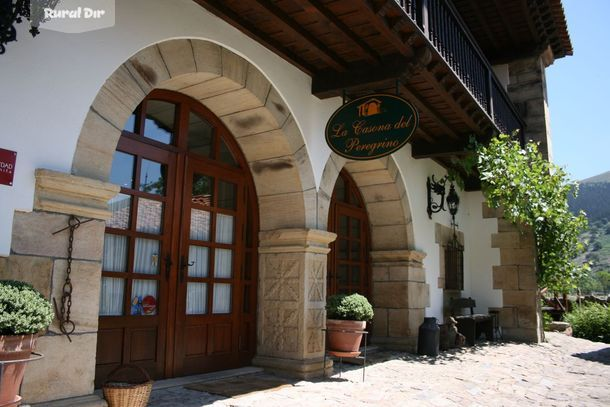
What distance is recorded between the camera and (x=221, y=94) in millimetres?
4730

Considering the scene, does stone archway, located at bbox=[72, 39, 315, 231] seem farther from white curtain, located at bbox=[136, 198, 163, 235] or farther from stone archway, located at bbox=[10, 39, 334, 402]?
white curtain, located at bbox=[136, 198, 163, 235]

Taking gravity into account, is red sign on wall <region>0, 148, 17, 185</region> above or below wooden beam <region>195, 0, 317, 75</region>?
below

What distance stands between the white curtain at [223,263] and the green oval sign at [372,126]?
1.45 metres

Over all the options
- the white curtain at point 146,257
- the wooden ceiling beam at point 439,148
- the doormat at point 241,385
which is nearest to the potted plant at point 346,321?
the doormat at point 241,385

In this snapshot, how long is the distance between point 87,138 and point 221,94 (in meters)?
1.70

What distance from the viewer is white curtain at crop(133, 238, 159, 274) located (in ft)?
14.1

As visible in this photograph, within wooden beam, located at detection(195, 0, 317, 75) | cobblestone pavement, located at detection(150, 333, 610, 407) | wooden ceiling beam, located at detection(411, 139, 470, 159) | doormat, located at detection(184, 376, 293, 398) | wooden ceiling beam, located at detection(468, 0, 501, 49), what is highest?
wooden ceiling beam, located at detection(468, 0, 501, 49)

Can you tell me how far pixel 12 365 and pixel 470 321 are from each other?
7.13 meters

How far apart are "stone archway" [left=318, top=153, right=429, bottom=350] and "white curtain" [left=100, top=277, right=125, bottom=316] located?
3.76m

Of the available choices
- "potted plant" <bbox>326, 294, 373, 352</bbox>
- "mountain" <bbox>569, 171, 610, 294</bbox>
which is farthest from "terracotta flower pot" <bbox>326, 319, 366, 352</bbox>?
"mountain" <bbox>569, 171, 610, 294</bbox>

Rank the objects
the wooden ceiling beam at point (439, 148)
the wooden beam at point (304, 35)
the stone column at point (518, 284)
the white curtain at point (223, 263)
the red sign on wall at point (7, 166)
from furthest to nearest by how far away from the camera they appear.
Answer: the stone column at point (518, 284)
the wooden ceiling beam at point (439, 148)
the white curtain at point (223, 263)
the wooden beam at point (304, 35)
the red sign on wall at point (7, 166)

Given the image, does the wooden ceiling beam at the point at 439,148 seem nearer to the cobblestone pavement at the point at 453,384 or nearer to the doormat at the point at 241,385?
the cobblestone pavement at the point at 453,384

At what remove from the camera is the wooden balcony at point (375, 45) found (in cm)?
432

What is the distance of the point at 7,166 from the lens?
9.30 feet
